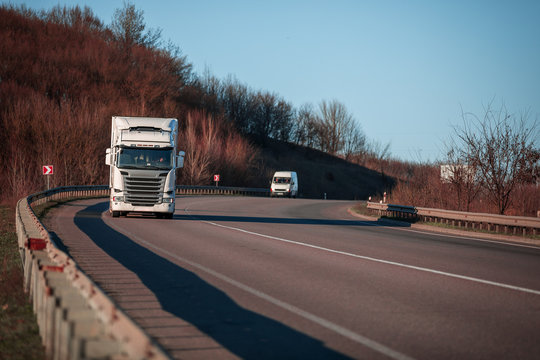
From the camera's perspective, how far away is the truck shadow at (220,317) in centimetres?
530

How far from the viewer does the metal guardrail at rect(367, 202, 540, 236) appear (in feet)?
60.6

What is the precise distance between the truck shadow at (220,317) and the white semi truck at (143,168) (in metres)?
9.97

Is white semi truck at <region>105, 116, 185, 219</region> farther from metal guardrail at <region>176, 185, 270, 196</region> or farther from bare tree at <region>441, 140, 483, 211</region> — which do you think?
metal guardrail at <region>176, 185, 270, 196</region>

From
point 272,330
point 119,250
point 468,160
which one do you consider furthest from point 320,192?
point 272,330

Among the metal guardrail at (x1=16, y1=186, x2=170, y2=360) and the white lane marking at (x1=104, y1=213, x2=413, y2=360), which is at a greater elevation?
the metal guardrail at (x1=16, y1=186, x2=170, y2=360)

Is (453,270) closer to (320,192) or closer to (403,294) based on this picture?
(403,294)

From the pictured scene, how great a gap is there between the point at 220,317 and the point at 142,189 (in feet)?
49.0

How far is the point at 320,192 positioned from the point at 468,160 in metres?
68.9

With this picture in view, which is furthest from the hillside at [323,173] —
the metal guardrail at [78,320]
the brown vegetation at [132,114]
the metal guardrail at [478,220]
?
the metal guardrail at [78,320]

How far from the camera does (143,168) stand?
20766mm

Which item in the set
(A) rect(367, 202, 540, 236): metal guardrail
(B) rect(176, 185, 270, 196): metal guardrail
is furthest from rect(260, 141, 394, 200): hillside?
(A) rect(367, 202, 540, 236): metal guardrail

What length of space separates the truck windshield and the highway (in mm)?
6008

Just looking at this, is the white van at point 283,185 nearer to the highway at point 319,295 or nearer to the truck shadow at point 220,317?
the highway at point 319,295

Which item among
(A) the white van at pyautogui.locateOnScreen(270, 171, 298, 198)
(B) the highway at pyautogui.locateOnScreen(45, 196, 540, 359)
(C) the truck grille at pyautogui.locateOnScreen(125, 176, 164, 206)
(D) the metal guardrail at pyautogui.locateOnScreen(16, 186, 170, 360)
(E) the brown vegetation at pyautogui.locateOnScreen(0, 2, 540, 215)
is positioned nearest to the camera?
(D) the metal guardrail at pyautogui.locateOnScreen(16, 186, 170, 360)
